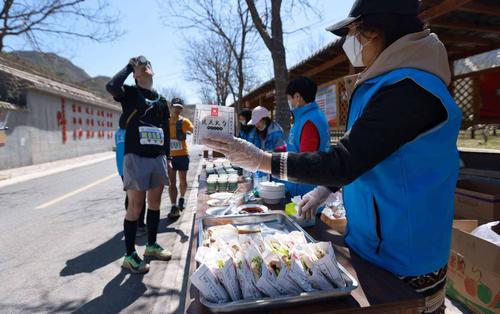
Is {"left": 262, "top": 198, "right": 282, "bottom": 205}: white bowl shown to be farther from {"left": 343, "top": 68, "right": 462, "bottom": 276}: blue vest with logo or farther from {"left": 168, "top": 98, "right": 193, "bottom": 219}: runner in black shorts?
{"left": 168, "top": 98, "right": 193, "bottom": 219}: runner in black shorts

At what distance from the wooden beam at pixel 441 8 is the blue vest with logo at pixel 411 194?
271cm

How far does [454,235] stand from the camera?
2.33 metres

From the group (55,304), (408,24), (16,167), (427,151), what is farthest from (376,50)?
(16,167)

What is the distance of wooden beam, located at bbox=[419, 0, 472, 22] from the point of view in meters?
2.94

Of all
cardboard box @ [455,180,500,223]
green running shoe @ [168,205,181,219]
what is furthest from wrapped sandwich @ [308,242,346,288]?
green running shoe @ [168,205,181,219]

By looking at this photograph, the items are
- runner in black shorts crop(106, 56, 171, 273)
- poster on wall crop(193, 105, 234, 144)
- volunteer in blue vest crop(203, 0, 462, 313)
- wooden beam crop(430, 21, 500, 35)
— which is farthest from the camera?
wooden beam crop(430, 21, 500, 35)

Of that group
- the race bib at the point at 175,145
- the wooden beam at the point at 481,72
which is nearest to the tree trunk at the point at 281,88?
the race bib at the point at 175,145

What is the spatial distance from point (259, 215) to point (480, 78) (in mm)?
5497

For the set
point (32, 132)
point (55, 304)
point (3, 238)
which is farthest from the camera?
point (32, 132)

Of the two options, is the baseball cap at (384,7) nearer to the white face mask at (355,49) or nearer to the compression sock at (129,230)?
the white face mask at (355,49)

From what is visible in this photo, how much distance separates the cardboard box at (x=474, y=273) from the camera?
2008 mm

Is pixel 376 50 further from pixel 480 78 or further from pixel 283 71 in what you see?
pixel 480 78

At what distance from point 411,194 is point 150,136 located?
2.50 metres

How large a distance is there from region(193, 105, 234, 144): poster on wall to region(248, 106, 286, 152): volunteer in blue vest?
2709mm
